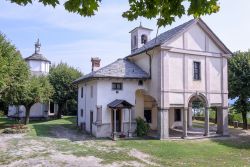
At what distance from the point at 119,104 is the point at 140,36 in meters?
12.4

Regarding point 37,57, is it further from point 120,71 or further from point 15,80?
point 120,71

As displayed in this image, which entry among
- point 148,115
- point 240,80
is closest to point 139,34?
point 148,115

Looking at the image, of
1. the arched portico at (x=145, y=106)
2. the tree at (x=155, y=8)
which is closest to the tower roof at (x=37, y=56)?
the arched portico at (x=145, y=106)

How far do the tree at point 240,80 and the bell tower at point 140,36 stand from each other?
10.4 metres

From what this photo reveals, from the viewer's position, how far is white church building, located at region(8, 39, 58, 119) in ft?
142

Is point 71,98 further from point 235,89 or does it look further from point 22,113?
point 235,89

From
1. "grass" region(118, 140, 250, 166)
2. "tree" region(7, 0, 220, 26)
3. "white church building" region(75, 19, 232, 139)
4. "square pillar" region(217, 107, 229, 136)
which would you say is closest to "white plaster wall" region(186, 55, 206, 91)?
"white church building" region(75, 19, 232, 139)

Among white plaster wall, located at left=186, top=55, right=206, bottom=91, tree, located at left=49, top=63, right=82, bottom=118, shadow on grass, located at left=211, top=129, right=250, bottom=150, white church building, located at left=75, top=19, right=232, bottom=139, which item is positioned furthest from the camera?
tree, located at left=49, top=63, right=82, bottom=118

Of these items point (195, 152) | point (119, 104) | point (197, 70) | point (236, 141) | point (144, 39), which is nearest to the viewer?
point (195, 152)

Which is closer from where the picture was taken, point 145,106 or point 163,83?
point 163,83

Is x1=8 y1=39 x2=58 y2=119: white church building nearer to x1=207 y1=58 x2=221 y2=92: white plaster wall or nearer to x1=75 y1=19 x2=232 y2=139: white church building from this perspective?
x1=75 y1=19 x2=232 y2=139: white church building

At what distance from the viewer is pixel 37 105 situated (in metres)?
43.8

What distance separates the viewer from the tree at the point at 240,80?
3003cm

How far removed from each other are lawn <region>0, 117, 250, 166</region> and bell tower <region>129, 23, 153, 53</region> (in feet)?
46.9
